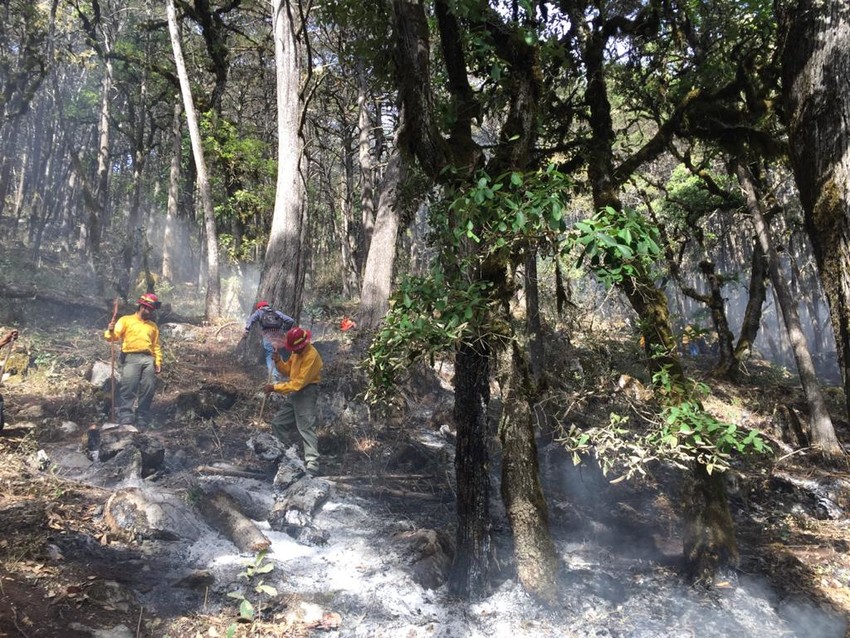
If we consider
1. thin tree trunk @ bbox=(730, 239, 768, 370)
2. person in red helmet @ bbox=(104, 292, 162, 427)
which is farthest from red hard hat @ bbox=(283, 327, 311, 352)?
thin tree trunk @ bbox=(730, 239, 768, 370)

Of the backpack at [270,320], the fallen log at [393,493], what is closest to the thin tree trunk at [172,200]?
the backpack at [270,320]

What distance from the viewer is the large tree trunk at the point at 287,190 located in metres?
9.62

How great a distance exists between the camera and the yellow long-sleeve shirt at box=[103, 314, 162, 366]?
7.75m

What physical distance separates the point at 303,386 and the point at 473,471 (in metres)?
3.23

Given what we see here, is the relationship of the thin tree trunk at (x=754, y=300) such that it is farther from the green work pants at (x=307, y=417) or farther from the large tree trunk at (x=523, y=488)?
the green work pants at (x=307, y=417)

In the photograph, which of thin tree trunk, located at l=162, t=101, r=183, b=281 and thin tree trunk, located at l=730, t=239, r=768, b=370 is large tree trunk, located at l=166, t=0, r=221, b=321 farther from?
thin tree trunk, located at l=730, t=239, r=768, b=370

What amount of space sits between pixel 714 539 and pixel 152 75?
901 inches

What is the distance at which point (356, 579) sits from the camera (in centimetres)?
497

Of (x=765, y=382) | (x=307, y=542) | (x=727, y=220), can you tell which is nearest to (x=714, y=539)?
(x=307, y=542)

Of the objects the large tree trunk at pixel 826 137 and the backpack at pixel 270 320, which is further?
the backpack at pixel 270 320

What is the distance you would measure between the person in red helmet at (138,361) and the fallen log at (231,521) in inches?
107

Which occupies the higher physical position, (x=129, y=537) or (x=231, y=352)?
(x=231, y=352)

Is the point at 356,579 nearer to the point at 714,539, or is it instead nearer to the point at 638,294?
the point at 714,539

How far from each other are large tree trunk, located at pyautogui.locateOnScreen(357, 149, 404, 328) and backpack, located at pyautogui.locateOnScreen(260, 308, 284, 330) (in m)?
2.69
